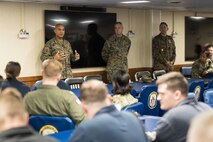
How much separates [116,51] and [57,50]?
5.63 ft

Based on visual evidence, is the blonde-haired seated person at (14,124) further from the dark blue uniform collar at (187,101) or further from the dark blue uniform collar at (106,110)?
the dark blue uniform collar at (187,101)

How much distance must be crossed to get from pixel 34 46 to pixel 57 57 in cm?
78

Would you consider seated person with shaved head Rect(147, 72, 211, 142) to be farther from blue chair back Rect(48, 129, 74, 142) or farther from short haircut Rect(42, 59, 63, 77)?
short haircut Rect(42, 59, 63, 77)

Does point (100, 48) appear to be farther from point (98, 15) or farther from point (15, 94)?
point (15, 94)

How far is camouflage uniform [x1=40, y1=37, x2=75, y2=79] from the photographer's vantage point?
26.1ft

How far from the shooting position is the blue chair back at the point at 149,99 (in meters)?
5.80

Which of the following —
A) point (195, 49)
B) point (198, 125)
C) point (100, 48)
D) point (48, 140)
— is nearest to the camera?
point (198, 125)

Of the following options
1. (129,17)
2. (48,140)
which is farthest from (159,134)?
(129,17)

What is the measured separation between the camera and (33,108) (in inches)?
153

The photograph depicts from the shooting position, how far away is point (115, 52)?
912cm

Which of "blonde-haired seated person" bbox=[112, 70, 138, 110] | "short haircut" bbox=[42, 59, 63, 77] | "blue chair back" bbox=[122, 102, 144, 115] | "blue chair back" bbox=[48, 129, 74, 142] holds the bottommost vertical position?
"blue chair back" bbox=[48, 129, 74, 142]

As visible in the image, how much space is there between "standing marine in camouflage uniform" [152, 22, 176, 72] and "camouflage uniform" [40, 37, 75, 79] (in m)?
2.86

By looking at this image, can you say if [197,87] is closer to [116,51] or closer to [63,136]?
[116,51]

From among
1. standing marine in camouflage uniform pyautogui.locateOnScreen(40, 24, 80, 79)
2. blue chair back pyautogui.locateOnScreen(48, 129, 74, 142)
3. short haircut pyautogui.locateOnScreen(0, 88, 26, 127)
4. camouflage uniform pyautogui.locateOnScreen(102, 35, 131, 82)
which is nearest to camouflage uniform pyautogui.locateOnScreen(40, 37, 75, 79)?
standing marine in camouflage uniform pyautogui.locateOnScreen(40, 24, 80, 79)
